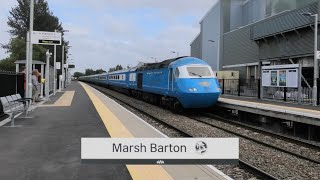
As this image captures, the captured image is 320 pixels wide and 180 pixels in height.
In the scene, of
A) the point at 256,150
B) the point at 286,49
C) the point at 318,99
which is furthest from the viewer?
the point at 286,49

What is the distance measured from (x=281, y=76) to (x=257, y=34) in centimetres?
2749

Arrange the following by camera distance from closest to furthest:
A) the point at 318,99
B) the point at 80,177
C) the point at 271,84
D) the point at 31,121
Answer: the point at 80,177
the point at 31,121
the point at 318,99
the point at 271,84

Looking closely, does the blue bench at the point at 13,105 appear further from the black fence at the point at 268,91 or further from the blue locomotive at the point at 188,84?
the black fence at the point at 268,91

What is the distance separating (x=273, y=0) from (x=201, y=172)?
160 feet

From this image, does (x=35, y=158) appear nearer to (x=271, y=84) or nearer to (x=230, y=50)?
(x=271, y=84)

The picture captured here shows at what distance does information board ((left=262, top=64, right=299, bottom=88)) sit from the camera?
25000mm

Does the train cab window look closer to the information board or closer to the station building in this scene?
the information board

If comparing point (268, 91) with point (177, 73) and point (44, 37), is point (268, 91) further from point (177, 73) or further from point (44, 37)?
point (44, 37)

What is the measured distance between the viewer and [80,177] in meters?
7.17

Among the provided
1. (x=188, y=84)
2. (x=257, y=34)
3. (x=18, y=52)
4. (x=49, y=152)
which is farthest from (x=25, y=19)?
(x=49, y=152)

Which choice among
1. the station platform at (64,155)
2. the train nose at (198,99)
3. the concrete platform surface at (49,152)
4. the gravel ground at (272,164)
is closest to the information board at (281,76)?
the train nose at (198,99)

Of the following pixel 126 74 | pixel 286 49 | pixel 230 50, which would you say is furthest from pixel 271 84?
pixel 230 50

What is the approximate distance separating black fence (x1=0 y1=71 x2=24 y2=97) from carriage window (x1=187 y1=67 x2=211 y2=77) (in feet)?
25.2
